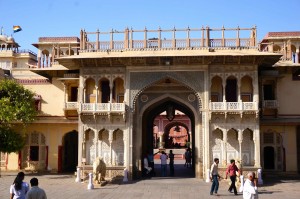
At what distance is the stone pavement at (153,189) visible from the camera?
15008 millimetres

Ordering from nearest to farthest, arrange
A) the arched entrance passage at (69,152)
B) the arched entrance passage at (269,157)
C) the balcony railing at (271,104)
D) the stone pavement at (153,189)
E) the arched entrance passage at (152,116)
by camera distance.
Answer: the stone pavement at (153,189)
the balcony railing at (271,104)
the arched entrance passage at (152,116)
the arched entrance passage at (269,157)
the arched entrance passage at (69,152)

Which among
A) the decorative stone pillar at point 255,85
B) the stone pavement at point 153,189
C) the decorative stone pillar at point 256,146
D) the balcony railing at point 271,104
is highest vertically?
the decorative stone pillar at point 255,85

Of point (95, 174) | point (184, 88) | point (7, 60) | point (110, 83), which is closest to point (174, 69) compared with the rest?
point (184, 88)

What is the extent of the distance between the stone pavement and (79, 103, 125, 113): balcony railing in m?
3.90

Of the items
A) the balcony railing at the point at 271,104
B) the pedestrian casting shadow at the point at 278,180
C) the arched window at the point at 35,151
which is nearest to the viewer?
the pedestrian casting shadow at the point at 278,180

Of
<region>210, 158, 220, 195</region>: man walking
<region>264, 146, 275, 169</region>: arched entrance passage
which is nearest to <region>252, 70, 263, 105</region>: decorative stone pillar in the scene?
<region>264, 146, 275, 169</region>: arched entrance passage

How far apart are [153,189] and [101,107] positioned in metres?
5.90

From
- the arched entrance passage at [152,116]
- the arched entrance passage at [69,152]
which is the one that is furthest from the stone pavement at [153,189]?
the arched entrance passage at [69,152]

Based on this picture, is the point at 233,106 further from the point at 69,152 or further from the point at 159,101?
the point at 69,152

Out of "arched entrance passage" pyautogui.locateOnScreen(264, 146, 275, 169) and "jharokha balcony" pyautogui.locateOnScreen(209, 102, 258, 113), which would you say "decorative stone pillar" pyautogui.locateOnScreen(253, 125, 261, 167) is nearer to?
"jharokha balcony" pyautogui.locateOnScreen(209, 102, 258, 113)

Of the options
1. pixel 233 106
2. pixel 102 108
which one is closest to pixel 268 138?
pixel 233 106

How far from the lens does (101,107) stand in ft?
67.0

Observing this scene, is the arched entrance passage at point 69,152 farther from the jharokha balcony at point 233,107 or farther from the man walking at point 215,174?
the man walking at point 215,174

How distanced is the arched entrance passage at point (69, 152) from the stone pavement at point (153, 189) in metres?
3.57
